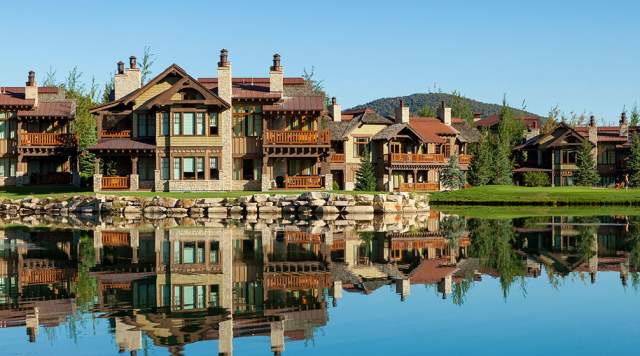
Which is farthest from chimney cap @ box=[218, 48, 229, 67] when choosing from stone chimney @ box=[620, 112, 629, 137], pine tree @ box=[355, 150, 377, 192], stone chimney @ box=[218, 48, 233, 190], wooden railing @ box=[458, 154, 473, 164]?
stone chimney @ box=[620, 112, 629, 137]

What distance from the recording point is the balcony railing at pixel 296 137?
59.9 meters

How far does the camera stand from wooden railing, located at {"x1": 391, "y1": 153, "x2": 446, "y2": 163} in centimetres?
7475

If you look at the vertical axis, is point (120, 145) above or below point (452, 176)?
above

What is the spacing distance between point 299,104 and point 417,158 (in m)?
19.0

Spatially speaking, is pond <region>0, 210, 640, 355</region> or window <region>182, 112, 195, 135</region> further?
window <region>182, 112, 195, 135</region>

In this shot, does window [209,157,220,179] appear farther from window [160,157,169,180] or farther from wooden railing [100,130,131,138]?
wooden railing [100,130,131,138]

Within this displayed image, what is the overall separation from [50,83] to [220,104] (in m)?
51.3

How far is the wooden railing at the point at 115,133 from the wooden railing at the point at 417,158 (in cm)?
2516

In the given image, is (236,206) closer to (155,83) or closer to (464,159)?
(155,83)

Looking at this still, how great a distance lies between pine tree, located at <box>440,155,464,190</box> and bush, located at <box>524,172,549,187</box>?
1149 cm

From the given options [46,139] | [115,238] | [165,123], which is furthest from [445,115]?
[115,238]

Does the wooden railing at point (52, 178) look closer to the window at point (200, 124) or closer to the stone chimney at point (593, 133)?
the window at point (200, 124)

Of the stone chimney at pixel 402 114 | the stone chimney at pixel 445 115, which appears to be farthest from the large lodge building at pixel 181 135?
the stone chimney at pixel 445 115

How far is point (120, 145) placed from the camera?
58156mm
